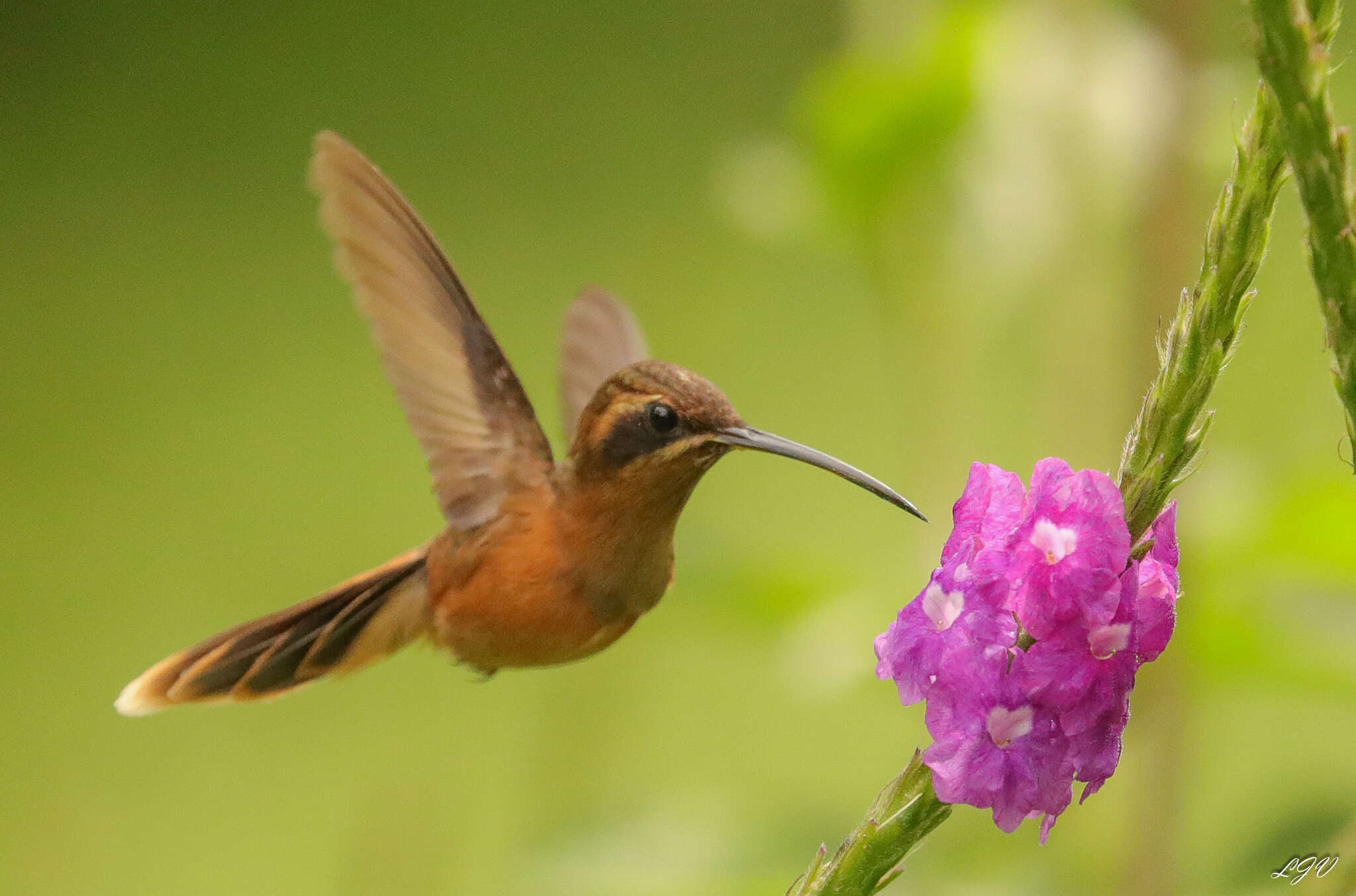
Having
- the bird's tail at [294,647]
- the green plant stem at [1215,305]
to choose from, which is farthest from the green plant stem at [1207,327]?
the bird's tail at [294,647]

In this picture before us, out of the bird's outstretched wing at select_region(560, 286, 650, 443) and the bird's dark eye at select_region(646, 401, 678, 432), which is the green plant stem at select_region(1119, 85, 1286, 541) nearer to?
the bird's dark eye at select_region(646, 401, 678, 432)

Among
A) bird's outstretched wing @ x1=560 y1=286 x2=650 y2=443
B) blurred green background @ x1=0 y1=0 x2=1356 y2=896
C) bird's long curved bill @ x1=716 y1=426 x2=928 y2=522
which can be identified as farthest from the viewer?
blurred green background @ x1=0 y1=0 x2=1356 y2=896

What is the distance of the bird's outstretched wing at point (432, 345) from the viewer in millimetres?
1178

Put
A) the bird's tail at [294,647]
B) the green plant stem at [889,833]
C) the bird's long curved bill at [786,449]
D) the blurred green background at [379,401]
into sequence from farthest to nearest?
1. the blurred green background at [379,401]
2. the bird's tail at [294,647]
3. the bird's long curved bill at [786,449]
4. the green plant stem at [889,833]

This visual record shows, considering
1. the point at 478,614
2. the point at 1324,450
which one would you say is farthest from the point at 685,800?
the point at 1324,450

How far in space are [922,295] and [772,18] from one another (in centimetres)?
415

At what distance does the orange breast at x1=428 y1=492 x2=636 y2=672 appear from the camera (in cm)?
120

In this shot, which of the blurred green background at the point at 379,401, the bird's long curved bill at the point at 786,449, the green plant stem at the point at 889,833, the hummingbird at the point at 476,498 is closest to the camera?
the green plant stem at the point at 889,833

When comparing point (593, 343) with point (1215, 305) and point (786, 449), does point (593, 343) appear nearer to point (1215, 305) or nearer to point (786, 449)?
point (786, 449)

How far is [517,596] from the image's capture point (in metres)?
1.23

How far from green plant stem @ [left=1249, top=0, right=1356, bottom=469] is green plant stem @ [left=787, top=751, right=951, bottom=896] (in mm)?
285

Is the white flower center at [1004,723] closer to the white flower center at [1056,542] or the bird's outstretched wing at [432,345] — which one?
the white flower center at [1056,542]

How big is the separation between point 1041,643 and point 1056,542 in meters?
0.05

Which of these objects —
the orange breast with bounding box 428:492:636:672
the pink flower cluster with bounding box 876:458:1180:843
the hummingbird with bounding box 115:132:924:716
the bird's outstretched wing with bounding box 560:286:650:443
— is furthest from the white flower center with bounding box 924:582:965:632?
the bird's outstretched wing with bounding box 560:286:650:443
